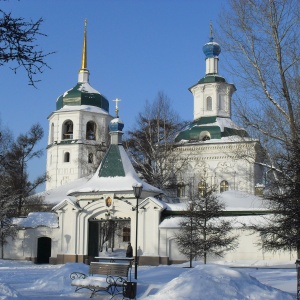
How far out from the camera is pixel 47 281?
13.2 m

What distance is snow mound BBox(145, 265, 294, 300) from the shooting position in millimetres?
9406

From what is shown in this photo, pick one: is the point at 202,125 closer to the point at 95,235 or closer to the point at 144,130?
the point at 144,130

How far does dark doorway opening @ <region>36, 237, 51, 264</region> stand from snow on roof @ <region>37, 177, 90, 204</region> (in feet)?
39.0

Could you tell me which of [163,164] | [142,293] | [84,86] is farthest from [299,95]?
[84,86]

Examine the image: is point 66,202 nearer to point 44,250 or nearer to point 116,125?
point 44,250

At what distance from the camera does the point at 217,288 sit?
31.2 feet

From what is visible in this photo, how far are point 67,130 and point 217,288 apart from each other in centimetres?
3471

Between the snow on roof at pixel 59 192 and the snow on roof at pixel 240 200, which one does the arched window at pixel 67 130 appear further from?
the snow on roof at pixel 240 200

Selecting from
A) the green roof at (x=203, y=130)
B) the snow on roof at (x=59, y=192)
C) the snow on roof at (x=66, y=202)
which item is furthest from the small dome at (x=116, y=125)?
the snow on roof at (x=59, y=192)

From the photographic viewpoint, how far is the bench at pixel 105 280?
35.7 ft

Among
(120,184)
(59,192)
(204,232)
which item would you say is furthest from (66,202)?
(59,192)

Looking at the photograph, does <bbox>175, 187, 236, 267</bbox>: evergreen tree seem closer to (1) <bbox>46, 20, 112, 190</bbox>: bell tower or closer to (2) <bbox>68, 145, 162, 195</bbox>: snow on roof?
(2) <bbox>68, 145, 162, 195</bbox>: snow on roof

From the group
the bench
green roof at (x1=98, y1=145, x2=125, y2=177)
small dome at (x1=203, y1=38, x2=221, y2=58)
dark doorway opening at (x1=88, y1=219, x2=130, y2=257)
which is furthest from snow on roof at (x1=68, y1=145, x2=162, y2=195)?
small dome at (x1=203, y1=38, x2=221, y2=58)

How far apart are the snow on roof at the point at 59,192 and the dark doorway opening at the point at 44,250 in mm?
11884
